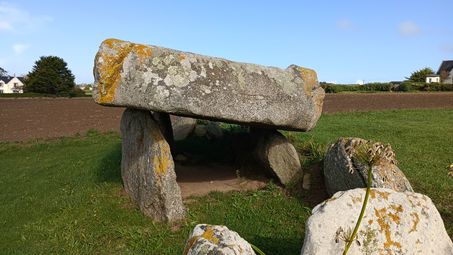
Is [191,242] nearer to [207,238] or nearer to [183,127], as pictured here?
[207,238]

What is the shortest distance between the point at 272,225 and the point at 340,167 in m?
1.45

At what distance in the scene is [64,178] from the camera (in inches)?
403

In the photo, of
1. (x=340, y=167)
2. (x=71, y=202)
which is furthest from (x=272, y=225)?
(x=71, y=202)

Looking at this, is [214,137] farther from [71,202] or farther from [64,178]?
[71,202]

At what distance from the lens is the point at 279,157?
29.0 ft

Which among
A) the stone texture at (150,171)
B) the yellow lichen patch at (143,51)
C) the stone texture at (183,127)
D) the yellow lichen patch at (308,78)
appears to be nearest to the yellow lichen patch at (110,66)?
the yellow lichen patch at (143,51)

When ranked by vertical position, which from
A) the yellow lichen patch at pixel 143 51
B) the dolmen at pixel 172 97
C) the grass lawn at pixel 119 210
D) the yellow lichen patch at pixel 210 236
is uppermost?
the yellow lichen patch at pixel 143 51

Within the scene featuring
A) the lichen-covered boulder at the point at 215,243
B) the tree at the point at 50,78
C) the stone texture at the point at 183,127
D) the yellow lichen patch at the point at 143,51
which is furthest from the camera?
A: the tree at the point at 50,78

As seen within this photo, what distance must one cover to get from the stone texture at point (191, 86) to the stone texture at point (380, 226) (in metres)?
3.11

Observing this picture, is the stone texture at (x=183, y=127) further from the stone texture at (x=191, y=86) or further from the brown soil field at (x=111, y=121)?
the stone texture at (x=191, y=86)

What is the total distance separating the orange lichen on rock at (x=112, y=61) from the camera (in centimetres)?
681

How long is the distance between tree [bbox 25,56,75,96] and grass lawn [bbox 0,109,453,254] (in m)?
44.2

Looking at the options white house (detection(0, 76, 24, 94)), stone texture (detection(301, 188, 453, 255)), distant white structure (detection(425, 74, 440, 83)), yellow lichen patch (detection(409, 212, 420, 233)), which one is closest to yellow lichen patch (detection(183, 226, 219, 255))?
stone texture (detection(301, 188, 453, 255))

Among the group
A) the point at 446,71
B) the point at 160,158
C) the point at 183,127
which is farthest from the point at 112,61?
the point at 446,71
